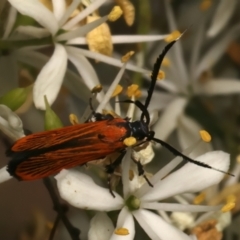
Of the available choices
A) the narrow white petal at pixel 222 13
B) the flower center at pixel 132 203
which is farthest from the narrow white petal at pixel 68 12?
the narrow white petal at pixel 222 13

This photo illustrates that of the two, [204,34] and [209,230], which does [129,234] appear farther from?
[204,34]

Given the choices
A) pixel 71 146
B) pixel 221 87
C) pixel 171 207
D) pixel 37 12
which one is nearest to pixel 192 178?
pixel 171 207

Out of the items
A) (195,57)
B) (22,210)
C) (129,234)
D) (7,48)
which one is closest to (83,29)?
(7,48)

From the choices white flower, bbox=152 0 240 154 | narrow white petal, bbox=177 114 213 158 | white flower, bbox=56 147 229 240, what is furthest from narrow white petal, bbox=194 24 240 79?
white flower, bbox=56 147 229 240

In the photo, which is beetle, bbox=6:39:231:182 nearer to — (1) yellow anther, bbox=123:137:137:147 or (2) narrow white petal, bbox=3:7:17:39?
(1) yellow anther, bbox=123:137:137:147

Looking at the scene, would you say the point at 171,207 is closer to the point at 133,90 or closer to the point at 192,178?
the point at 192,178

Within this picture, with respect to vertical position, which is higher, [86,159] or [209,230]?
[86,159]
